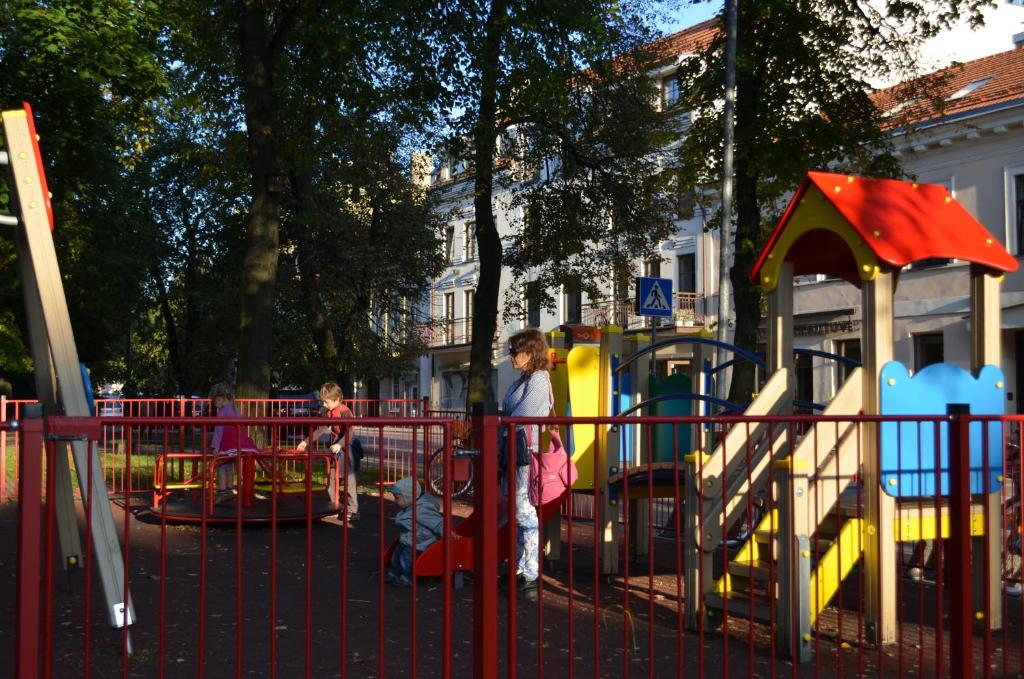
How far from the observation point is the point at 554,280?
24312 millimetres

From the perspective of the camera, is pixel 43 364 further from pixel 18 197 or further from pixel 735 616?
pixel 735 616

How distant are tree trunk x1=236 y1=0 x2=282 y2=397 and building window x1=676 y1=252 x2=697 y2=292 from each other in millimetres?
24805

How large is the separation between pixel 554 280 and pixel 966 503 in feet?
63.9

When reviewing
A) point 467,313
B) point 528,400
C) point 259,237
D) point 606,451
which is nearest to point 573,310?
point 467,313

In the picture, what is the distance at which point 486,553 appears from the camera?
4.25 m

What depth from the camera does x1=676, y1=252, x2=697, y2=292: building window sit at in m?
39.8

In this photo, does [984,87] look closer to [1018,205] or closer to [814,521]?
[1018,205]

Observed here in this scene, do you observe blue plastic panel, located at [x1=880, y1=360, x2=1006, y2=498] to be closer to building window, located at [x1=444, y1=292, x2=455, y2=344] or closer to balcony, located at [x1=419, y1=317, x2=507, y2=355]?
balcony, located at [x1=419, y1=317, x2=507, y2=355]

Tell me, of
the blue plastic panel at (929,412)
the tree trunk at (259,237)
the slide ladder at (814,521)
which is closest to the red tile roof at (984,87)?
the tree trunk at (259,237)

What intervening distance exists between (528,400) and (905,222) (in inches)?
110

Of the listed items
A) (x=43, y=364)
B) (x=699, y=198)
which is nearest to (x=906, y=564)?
(x=43, y=364)

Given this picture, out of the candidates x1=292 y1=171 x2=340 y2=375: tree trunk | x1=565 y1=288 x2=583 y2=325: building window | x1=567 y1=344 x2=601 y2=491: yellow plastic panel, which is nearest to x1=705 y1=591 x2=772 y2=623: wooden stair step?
x1=567 y1=344 x2=601 y2=491: yellow plastic panel

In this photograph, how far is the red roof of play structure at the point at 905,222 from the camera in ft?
22.6

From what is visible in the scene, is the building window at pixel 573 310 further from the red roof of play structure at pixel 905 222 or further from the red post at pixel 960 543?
the red post at pixel 960 543
